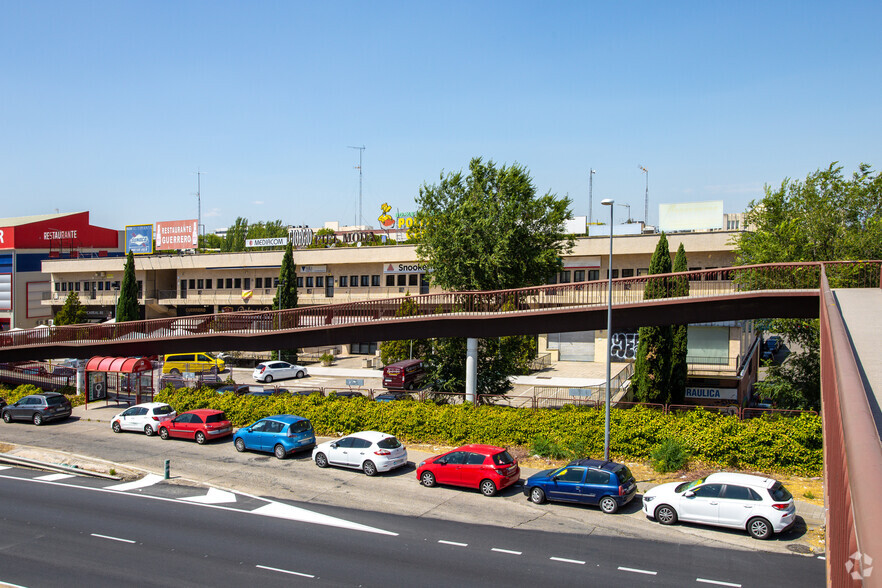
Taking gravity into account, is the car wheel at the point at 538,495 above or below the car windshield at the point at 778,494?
below

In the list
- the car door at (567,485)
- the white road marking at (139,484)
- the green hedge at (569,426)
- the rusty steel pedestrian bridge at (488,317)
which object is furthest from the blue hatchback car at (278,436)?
the car door at (567,485)

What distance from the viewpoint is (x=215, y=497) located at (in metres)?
19.6

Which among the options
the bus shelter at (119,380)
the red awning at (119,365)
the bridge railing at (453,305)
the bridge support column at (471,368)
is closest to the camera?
the bridge railing at (453,305)

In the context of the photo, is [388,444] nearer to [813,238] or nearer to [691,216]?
[813,238]

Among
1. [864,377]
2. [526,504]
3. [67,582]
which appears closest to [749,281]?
[526,504]

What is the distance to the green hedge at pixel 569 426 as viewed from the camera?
67.5ft

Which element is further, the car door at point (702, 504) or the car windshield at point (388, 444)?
the car windshield at point (388, 444)

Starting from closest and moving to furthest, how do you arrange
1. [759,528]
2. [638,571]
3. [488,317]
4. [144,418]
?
[638,571], [759,528], [488,317], [144,418]

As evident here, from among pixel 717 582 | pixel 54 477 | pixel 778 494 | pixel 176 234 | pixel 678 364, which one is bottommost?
pixel 54 477

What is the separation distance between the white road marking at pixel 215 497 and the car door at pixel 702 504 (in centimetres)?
1263

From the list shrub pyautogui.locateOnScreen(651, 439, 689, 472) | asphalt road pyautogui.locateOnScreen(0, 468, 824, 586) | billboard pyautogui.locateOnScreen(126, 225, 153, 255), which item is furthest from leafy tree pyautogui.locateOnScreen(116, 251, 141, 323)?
shrub pyautogui.locateOnScreen(651, 439, 689, 472)

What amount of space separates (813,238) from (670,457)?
1340cm

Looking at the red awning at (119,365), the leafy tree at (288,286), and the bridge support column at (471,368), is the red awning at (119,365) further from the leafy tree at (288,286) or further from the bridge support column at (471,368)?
the leafy tree at (288,286)

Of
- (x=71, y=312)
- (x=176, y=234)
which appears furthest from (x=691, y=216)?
(x=71, y=312)
